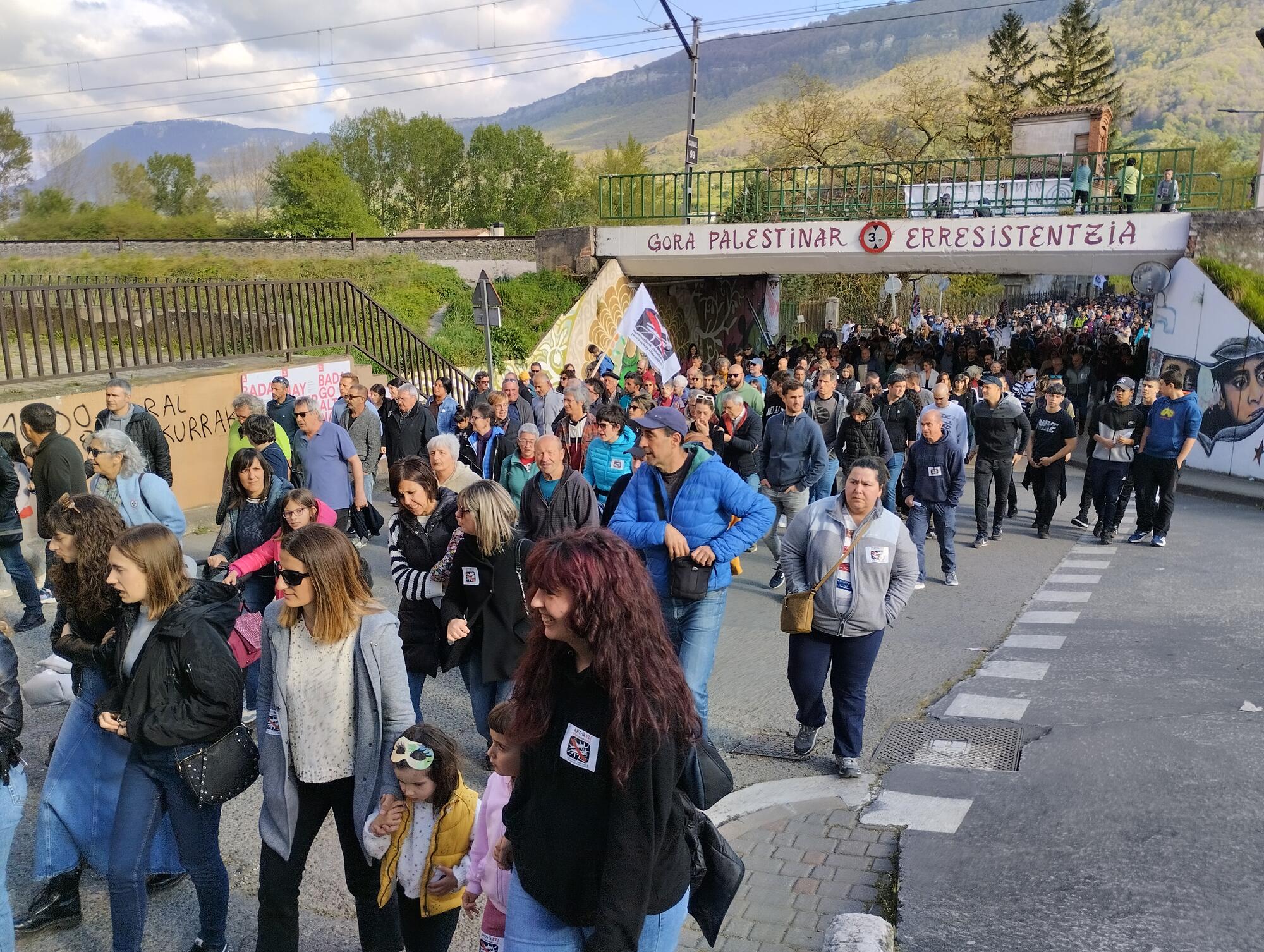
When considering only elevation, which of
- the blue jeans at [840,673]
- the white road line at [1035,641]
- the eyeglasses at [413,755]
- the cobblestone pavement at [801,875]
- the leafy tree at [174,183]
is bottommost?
the white road line at [1035,641]

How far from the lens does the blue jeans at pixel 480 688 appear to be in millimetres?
4777

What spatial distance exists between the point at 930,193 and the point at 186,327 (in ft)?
50.8

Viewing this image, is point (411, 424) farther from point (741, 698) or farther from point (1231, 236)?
point (1231, 236)

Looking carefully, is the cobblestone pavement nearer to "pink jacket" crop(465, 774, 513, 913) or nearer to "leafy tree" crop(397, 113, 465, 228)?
"pink jacket" crop(465, 774, 513, 913)

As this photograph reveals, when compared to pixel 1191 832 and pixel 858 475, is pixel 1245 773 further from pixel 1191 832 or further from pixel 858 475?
pixel 858 475

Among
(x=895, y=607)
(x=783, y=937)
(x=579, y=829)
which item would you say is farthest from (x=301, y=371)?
(x=579, y=829)

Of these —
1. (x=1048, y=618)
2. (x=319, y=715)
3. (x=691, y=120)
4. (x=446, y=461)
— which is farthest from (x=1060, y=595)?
(x=691, y=120)

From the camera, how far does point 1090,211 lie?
1797 cm

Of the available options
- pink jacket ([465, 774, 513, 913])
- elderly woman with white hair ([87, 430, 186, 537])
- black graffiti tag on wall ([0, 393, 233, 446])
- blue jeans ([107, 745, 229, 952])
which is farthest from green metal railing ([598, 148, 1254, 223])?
blue jeans ([107, 745, 229, 952])

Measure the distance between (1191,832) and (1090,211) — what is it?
16231 mm

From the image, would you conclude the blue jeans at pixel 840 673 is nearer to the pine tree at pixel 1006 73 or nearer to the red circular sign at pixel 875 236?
the red circular sign at pixel 875 236

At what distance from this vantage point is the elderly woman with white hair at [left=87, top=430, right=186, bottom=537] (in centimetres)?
584

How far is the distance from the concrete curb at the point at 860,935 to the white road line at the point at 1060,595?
5742 mm

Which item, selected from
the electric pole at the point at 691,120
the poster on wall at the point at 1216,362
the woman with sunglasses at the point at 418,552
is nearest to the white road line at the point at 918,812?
the woman with sunglasses at the point at 418,552
